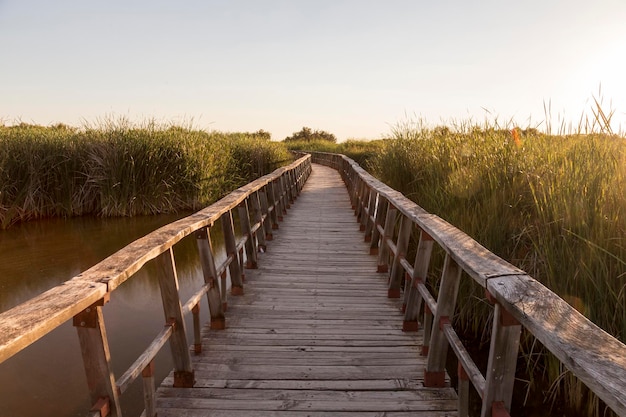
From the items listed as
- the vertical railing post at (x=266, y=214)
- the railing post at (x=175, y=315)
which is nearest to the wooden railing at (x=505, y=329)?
the railing post at (x=175, y=315)

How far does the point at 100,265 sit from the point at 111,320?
4.39 meters

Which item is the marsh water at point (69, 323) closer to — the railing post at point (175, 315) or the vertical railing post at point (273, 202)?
the railing post at point (175, 315)

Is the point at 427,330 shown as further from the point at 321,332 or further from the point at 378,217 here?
the point at 378,217

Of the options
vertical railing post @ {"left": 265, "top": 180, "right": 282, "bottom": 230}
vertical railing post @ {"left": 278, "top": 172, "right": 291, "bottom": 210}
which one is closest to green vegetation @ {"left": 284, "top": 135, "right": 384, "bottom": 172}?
vertical railing post @ {"left": 278, "top": 172, "right": 291, "bottom": 210}

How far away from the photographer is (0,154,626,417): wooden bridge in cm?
138

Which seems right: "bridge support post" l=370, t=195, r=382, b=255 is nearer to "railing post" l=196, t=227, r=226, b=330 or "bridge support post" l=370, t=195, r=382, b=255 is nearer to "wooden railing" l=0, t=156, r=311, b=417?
"wooden railing" l=0, t=156, r=311, b=417

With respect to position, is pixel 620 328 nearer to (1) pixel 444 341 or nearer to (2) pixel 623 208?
(2) pixel 623 208

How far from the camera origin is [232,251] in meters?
4.21

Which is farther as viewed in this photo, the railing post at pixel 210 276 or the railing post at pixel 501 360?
the railing post at pixel 210 276

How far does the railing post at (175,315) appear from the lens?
2529mm

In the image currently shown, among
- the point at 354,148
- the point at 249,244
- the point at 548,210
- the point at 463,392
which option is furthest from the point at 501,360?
the point at 354,148

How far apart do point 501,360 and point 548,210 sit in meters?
1.98

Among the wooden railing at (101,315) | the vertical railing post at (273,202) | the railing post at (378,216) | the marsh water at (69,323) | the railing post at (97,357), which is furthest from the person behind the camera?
the vertical railing post at (273,202)

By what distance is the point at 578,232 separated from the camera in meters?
2.97
